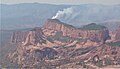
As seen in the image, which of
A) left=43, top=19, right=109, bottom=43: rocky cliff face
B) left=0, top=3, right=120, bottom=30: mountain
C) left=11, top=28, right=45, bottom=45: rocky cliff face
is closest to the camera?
left=11, top=28, right=45, bottom=45: rocky cliff face

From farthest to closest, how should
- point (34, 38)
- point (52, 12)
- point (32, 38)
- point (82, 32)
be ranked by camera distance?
point (52, 12) < point (82, 32) < point (32, 38) < point (34, 38)

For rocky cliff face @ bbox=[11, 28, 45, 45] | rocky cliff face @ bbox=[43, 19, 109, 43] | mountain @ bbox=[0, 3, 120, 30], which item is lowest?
mountain @ bbox=[0, 3, 120, 30]

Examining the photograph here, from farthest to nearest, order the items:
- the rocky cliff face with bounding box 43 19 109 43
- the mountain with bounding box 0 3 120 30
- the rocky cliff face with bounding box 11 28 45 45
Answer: the mountain with bounding box 0 3 120 30 → the rocky cliff face with bounding box 43 19 109 43 → the rocky cliff face with bounding box 11 28 45 45

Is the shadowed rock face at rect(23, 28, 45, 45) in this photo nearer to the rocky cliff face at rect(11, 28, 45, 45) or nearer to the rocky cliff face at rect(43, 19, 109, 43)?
the rocky cliff face at rect(11, 28, 45, 45)

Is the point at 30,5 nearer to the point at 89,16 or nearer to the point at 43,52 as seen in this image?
the point at 89,16

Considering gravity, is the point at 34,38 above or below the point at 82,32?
below

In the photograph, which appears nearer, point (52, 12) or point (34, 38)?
point (34, 38)

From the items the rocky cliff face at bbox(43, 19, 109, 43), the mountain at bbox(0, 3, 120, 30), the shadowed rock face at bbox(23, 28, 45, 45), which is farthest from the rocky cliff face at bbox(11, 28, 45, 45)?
the mountain at bbox(0, 3, 120, 30)

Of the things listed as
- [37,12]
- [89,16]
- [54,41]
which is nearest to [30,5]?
[37,12]

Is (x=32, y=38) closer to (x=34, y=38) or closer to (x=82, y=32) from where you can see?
(x=34, y=38)

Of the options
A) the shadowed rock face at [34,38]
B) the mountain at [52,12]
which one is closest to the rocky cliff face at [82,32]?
the shadowed rock face at [34,38]

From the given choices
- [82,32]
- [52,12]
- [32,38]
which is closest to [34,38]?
[32,38]
